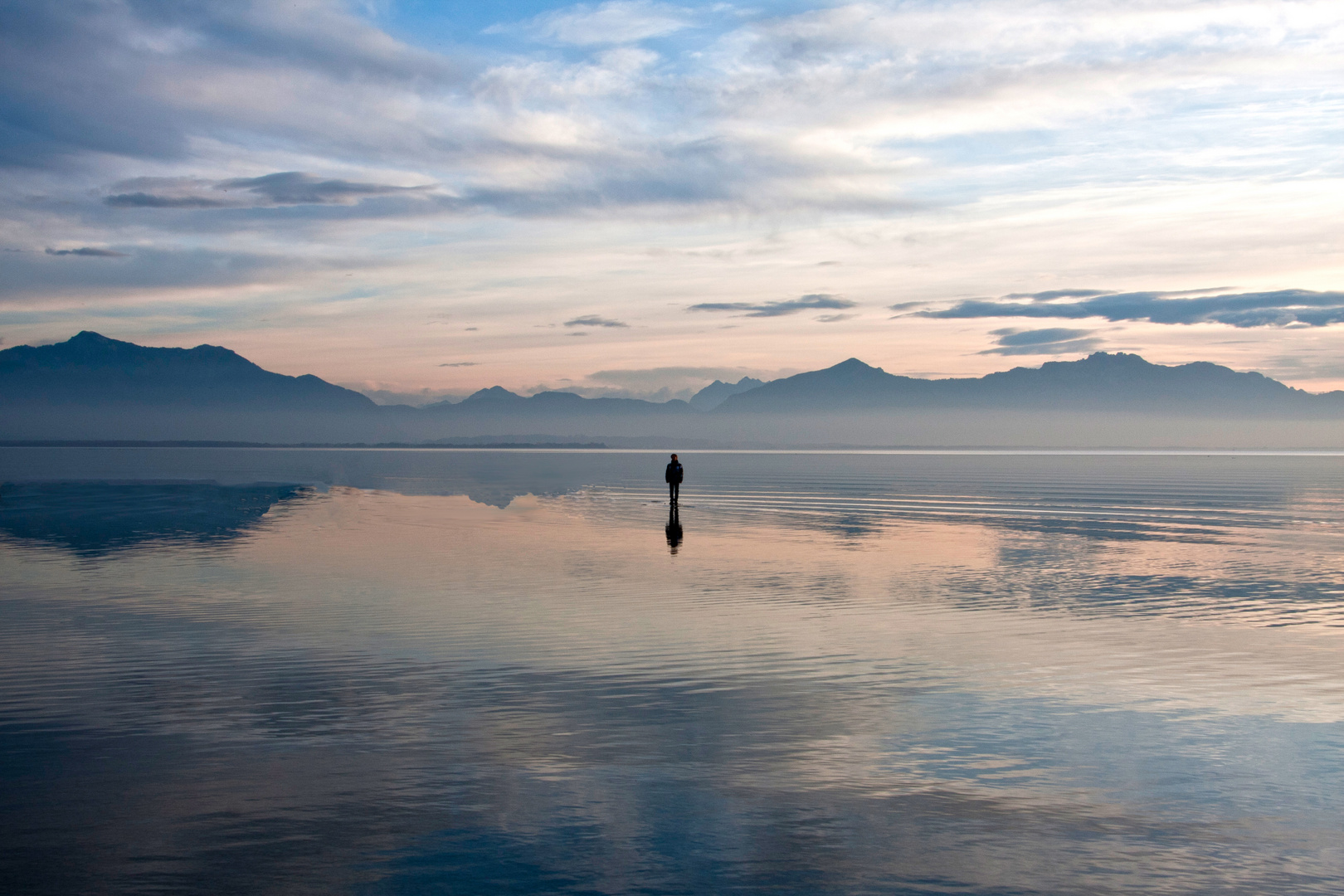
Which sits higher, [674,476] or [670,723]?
[674,476]

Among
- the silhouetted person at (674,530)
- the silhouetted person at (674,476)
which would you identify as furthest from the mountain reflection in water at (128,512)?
the silhouetted person at (674,476)

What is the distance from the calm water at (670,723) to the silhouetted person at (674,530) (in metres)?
2.62

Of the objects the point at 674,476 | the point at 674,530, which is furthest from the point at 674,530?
the point at 674,476

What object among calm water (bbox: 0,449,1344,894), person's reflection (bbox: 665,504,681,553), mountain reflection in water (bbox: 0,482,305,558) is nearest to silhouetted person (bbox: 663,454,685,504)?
person's reflection (bbox: 665,504,681,553)

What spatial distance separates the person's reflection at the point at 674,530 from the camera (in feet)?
103

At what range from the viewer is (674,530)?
118 ft

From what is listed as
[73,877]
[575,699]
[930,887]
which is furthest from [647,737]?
[73,877]

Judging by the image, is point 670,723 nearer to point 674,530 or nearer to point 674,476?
point 674,530

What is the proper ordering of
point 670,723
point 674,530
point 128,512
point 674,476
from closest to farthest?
point 670,723 → point 674,530 → point 128,512 → point 674,476

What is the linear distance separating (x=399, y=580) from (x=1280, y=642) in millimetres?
16939

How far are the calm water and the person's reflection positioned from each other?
2624 millimetres

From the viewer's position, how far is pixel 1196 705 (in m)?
12.7

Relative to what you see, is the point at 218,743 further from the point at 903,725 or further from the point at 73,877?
the point at 903,725

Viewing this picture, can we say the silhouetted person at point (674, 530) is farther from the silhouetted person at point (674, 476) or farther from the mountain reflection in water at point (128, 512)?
the mountain reflection in water at point (128, 512)
